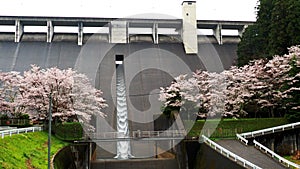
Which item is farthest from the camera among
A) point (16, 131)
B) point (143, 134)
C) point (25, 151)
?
point (143, 134)

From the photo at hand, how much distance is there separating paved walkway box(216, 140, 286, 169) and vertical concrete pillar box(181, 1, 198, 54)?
27977 mm

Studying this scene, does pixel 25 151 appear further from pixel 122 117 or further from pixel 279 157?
pixel 122 117

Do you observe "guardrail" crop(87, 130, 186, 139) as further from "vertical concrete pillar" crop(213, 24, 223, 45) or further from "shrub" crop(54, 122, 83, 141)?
"vertical concrete pillar" crop(213, 24, 223, 45)

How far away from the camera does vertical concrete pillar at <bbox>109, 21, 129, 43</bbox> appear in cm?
5072

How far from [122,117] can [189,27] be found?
2137 centimetres

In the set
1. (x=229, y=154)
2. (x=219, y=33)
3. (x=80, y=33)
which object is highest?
(x=219, y=33)

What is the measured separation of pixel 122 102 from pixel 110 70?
6.41 meters

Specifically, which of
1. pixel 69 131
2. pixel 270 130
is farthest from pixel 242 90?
pixel 69 131

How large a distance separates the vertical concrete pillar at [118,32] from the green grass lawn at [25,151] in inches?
1164

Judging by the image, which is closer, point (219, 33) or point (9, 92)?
point (9, 92)

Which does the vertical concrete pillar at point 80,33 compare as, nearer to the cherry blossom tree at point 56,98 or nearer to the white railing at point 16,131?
the cherry blossom tree at point 56,98

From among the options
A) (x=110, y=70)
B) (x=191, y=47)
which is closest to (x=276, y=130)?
(x=110, y=70)

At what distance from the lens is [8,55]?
149 feet

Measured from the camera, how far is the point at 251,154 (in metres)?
20.8
